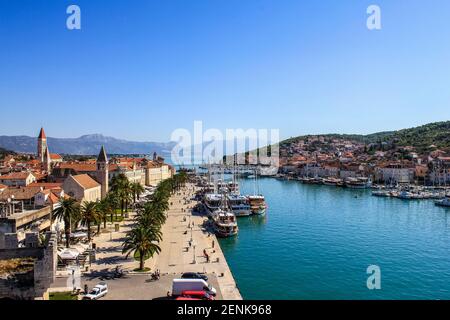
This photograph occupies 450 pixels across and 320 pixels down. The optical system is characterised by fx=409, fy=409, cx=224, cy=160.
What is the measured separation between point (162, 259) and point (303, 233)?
78.0 feet

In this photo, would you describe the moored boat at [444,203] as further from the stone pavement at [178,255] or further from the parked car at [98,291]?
the parked car at [98,291]

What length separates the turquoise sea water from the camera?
107ft

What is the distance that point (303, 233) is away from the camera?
5397 centimetres

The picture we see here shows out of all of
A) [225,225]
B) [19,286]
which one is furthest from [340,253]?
[19,286]

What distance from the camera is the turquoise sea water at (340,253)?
32656 mm

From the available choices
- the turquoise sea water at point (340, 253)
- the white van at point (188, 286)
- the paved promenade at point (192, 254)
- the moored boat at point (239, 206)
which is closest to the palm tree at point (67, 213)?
the paved promenade at point (192, 254)

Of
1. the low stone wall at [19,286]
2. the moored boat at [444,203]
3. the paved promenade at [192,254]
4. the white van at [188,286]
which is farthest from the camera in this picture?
the moored boat at [444,203]

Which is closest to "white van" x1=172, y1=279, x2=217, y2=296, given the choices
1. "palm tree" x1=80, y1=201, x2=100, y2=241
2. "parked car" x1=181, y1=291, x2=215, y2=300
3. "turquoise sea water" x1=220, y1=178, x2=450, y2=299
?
"parked car" x1=181, y1=291, x2=215, y2=300

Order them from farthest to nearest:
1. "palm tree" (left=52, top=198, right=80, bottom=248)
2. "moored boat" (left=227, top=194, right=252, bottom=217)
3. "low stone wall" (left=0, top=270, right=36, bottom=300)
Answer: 1. "moored boat" (left=227, top=194, right=252, bottom=217)
2. "palm tree" (left=52, top=198, right=80, bottom=248)
3. "low stone wall" (left=0, top=270, right=36, bottom=300)

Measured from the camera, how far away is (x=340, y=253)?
43.6m

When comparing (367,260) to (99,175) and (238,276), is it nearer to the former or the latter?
(238,276)

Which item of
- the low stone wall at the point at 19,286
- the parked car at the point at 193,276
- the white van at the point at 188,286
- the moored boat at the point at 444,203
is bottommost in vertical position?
the moored boat at the point at 444,203

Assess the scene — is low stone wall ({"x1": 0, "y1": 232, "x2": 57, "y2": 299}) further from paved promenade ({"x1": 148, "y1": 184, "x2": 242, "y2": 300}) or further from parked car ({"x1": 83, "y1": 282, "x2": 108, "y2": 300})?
paved promenade ({"x1": 148, "y1": 184, "x2": 242, "y2": 300})
